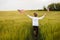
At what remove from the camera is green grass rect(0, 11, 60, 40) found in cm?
116

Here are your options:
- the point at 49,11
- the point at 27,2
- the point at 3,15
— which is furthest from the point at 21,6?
the point at 49,11

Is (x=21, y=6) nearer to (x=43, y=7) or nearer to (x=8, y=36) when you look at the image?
(x=43, y=7)

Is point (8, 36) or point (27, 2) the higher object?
point (27, 2)

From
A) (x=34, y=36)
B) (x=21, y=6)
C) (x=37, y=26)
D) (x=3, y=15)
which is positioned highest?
(x=21, y=6)

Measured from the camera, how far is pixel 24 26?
3.84ft

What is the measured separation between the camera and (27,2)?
119 centimetres

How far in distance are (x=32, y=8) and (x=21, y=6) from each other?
5.4 inches

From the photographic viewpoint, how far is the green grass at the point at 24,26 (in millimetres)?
1164

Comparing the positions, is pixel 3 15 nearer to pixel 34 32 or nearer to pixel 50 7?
pixel 34 32

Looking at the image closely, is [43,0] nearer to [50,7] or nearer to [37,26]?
[50,7]

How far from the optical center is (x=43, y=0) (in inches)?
47.1

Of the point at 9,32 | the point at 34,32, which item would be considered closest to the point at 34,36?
the point at 34,32

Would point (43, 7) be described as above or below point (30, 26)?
above

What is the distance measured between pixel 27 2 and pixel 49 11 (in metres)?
0.29
